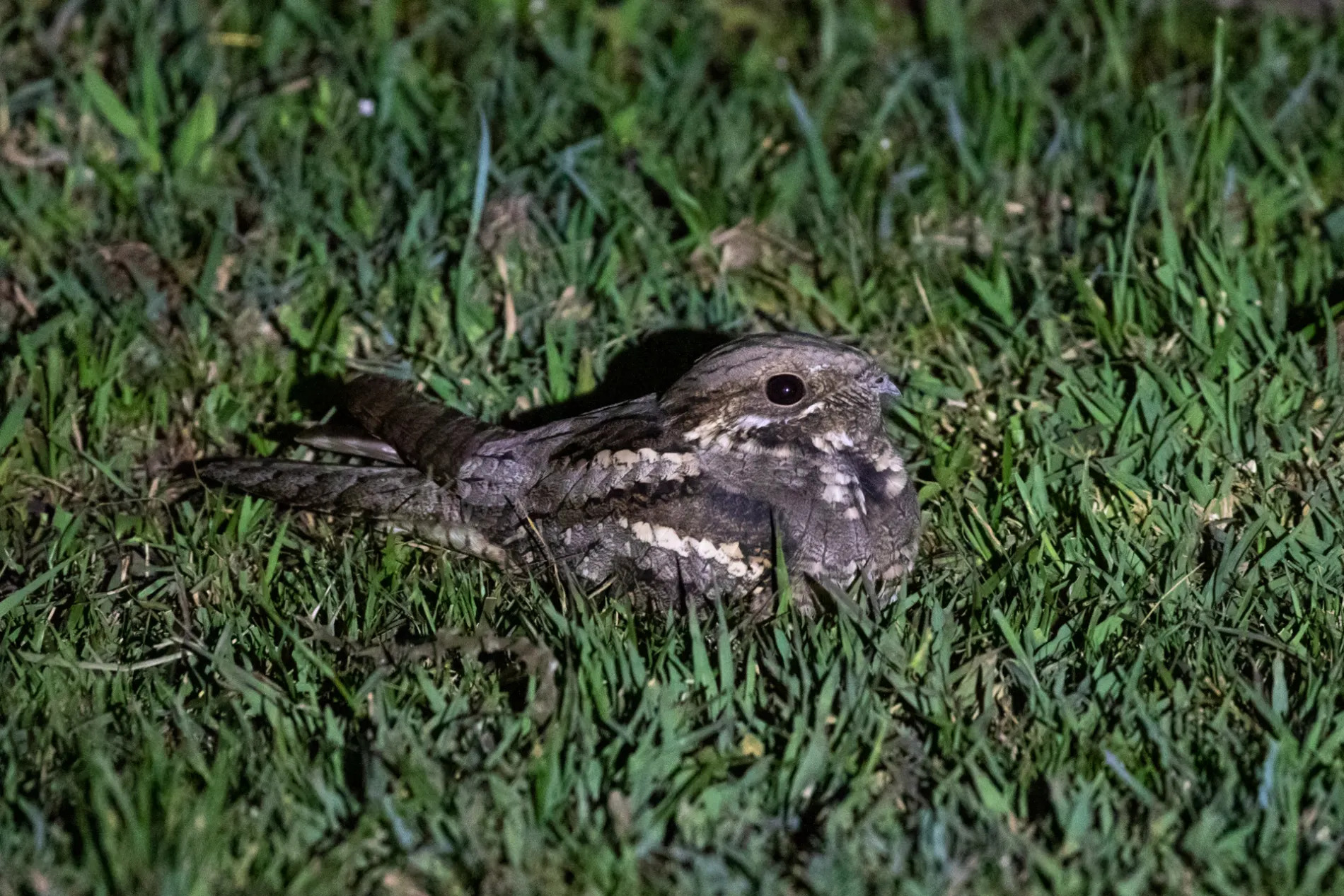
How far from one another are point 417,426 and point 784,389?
0.85m

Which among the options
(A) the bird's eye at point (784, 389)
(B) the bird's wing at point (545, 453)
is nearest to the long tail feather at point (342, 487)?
(B) the bird's wing at point (545, 453)

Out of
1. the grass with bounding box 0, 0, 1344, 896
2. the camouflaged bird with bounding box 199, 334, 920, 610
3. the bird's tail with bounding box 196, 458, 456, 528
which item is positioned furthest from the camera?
the bird's tail with bounding box 196, 458, 456, 528

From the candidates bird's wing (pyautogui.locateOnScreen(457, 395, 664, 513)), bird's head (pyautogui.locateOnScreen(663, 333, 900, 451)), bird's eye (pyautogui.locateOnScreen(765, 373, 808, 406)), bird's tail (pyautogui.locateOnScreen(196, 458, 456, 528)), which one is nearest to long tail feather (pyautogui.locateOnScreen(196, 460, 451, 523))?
bird's tail (pyautogui.locateOnScreen(196, 458, 456, 528))

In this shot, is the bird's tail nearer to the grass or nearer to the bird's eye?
the grass

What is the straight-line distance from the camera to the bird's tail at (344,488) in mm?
3646

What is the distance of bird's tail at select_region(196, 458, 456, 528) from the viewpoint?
144 inches

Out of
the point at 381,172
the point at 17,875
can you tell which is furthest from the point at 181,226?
the point at 17,875

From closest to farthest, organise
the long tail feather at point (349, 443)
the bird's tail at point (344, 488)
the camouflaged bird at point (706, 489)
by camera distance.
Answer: the camouflaged bird at point (706, 489), the bird's tail at point (344, 488), the long tail feather at point (349, 443)

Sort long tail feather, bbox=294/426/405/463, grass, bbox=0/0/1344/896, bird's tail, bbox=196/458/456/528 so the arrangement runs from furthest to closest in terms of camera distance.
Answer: long tail feather, bbox=294/426/405/463 < bird's tail, bbox=196/458/456/528 < grass, bbox=0/0/1344/896

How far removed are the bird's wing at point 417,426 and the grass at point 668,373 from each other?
0.22m

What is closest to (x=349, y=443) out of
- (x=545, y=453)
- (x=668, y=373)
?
(x=545, y=453)

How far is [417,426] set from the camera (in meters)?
3.73

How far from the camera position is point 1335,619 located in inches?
129

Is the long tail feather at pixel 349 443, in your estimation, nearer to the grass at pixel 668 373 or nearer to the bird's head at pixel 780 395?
the grass at pixel 668 373
